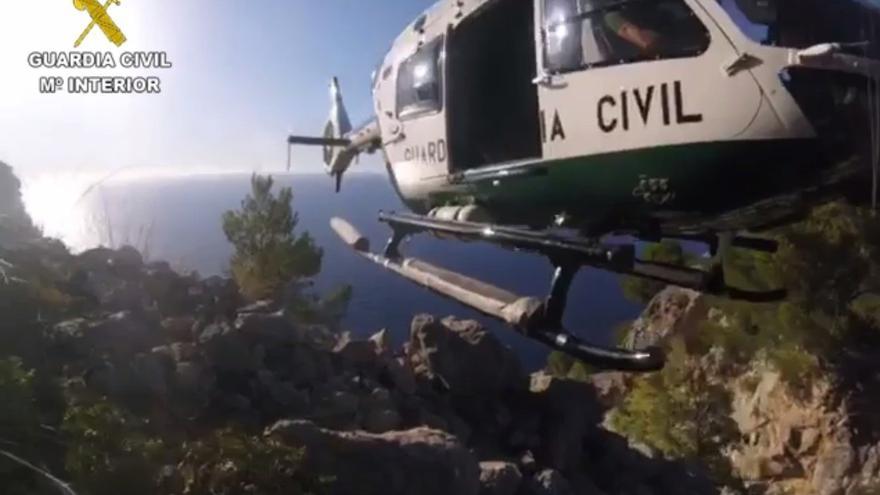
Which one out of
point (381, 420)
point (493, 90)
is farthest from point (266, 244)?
point (493, 90)

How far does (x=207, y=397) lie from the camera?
11.2 m

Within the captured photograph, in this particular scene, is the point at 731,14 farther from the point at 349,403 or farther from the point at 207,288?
the point at 207,288

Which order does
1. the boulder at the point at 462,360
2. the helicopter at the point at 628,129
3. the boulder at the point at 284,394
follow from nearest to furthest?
the helicopter at the point at 628,129 → the boulder at the point at 284,394 → the boulder at the point at 462,360

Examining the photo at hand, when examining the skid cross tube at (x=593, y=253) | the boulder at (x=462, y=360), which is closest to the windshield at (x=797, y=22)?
the skid cross tube at (x=593, y=253)

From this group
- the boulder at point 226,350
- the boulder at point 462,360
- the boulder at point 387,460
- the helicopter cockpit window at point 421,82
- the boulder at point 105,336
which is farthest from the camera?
the boulder at point 462,360

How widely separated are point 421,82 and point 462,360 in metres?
11.2

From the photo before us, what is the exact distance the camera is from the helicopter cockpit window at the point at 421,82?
7.07 metres

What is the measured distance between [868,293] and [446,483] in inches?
526

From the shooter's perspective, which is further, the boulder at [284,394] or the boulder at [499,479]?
the boulder at [499,479]

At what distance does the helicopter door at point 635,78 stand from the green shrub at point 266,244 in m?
20.5

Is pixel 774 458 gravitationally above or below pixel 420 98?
below

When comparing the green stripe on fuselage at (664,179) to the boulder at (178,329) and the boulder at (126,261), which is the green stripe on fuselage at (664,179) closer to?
the boulder at (178,329)

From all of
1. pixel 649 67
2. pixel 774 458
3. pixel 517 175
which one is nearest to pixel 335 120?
pixel 517 175

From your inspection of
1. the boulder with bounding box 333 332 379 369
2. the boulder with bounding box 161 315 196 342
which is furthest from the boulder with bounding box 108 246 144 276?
the boulder with bounding box 333 332 379 369
